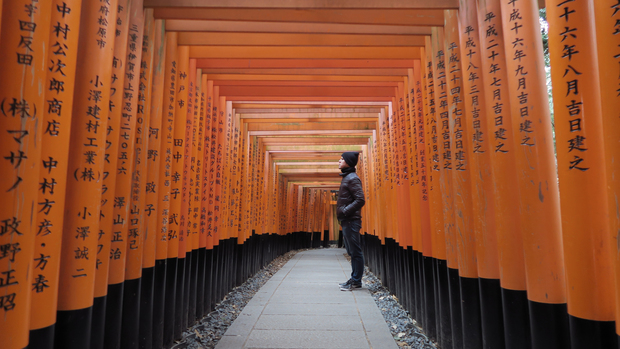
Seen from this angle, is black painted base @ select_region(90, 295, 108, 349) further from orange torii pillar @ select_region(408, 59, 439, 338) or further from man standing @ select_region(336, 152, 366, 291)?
man standing @ select_region(336, 152, 366, 291)

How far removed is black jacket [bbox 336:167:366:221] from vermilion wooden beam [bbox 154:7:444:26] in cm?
261

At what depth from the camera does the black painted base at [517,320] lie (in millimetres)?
1944

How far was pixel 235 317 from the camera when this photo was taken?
411 cm

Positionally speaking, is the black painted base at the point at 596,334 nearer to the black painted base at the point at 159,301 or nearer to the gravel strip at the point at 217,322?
the gravel strip at the point at 217,322

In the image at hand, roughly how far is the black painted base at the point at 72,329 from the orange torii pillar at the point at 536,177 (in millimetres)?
2327

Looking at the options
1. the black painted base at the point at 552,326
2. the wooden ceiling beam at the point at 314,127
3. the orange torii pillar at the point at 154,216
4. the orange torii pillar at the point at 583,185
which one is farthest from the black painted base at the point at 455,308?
the wooden ceiling beam at the point at 314,127

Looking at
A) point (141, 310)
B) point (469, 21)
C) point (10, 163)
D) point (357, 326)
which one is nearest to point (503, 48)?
point (469, 21)

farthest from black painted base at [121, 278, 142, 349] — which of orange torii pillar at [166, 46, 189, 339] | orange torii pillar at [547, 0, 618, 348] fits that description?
orange torii pillar at [547, 0, 618, 348]

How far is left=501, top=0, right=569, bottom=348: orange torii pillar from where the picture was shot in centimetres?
176

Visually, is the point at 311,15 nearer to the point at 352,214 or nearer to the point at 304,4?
the point at 304,4

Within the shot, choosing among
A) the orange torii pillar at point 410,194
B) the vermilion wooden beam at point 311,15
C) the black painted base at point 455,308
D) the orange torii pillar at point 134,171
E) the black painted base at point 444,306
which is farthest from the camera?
the orange torii pillar at point 410,194

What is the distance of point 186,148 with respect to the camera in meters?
3.45

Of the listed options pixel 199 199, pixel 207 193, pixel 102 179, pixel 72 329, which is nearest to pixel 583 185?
pixel 102 179

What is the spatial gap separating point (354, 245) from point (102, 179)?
145 inches
